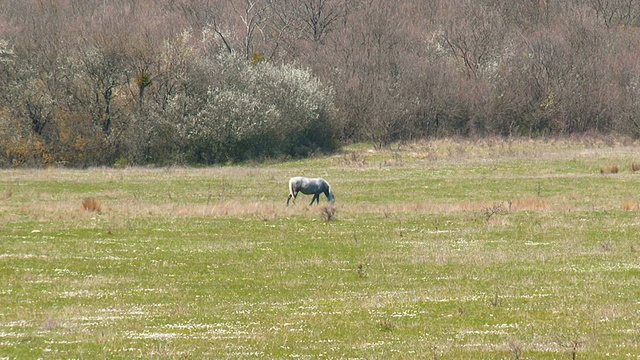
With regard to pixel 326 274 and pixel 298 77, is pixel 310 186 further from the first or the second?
pixel 298 77

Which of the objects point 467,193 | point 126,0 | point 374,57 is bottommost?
point 467,193

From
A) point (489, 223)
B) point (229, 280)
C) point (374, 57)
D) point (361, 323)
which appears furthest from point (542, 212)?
point (374, 57)

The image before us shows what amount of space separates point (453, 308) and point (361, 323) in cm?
235

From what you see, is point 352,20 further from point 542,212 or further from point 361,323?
point 361,323

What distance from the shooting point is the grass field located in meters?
15.7

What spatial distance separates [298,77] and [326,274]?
229ft

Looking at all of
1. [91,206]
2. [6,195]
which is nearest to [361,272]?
[91,206]

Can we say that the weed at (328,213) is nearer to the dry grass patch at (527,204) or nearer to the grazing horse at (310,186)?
the grazing horse at (310,186)

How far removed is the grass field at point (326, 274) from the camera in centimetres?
1566

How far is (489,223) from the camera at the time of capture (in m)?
34.8

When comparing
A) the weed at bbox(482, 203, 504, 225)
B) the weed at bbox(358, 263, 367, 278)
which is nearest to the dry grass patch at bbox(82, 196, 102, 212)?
the weed at bbox(482, 203, 504, 225)

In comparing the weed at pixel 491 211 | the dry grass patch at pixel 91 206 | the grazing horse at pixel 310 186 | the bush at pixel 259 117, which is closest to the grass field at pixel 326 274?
the weed at pixel 491 211

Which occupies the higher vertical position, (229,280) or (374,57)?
(374,57)

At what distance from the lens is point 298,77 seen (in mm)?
92812
